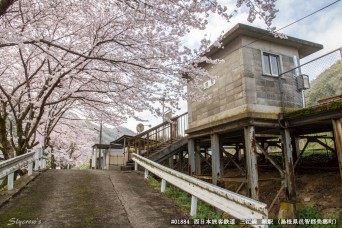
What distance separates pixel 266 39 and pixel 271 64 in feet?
3.77

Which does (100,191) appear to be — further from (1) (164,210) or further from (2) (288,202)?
(2) (288,202)

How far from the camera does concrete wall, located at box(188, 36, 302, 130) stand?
10547 millimetres

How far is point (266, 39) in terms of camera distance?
451 inches

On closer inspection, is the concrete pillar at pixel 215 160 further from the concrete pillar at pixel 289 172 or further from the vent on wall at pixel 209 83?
the concrete pillar at pixel 289 172

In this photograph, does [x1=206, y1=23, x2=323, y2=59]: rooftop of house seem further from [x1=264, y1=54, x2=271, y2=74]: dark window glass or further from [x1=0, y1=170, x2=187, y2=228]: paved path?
[x1=0, y1=170, x2=187, y2=228]: paved path

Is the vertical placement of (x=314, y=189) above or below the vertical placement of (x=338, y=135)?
below

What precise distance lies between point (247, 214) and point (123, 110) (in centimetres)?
902

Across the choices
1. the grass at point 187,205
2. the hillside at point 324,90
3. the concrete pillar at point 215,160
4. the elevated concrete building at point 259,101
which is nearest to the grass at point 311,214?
the elevated concrete building at point 259,101

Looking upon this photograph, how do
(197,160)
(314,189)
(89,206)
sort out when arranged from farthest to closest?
(197,160), (314,189), (89,206)

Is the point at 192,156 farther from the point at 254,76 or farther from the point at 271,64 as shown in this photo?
the point at 271,64

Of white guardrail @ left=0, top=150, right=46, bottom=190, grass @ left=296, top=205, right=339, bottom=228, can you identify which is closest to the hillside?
grass @ left=296, top=205, right=339, bottom=228

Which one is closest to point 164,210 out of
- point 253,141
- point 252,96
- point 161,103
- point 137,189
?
point 137,189

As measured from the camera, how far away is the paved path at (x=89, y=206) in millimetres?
5039

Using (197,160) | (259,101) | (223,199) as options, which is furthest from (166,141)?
(223,199)
